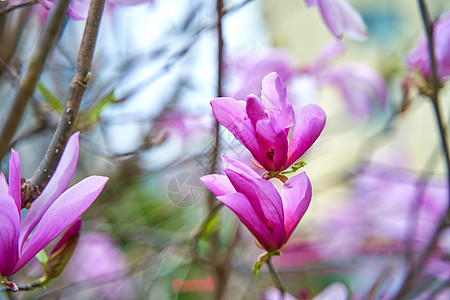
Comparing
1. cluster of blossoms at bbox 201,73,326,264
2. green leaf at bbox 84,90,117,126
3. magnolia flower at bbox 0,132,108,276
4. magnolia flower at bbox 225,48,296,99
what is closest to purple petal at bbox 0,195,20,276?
magnolia flower at bbox 0,132,108,276

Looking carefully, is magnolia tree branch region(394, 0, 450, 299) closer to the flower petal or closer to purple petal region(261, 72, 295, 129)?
purple petal region(261, 72, 295, 129)

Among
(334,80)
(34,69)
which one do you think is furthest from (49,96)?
(334,80)

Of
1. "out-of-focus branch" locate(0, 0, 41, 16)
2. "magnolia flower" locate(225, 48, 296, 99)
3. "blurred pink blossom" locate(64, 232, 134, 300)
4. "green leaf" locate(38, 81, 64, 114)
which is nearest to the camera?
"out-of-focus branch" locate(0, 0, 41, 16)

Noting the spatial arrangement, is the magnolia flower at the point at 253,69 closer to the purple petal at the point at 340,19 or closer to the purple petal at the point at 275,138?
the purple petal at the point at 340,19

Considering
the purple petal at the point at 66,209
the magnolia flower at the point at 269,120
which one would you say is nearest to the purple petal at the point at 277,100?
the magnolia flower at the point at 269,120

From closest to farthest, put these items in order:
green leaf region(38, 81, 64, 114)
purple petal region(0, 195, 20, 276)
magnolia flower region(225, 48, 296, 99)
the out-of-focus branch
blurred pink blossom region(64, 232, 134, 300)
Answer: purple petal region(0, 195, 20, 276) < the out-of-focus branch < green leaf region(38, 81, 64, 114) < magnolia flower region(225, 48, 296, 99) < blurred pink blossom region(64, 232, 134, 300)

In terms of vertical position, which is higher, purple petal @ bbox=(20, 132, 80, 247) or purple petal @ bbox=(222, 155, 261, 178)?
purple petal @ bbox=(20, 132, 80, 247)
